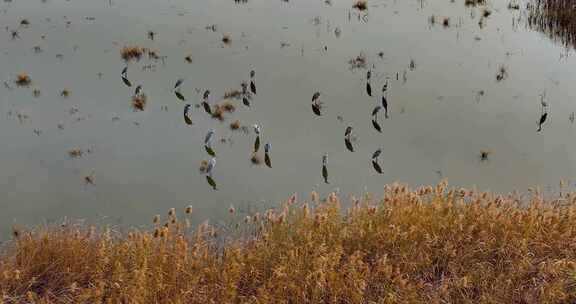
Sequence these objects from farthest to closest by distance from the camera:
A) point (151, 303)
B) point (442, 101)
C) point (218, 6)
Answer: point (218, 6) → point (442, 101) → point (151, 303)

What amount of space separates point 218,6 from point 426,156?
377 inches

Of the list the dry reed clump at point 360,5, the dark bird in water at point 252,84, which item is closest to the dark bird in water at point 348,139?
the dark bird in water at point 252,84

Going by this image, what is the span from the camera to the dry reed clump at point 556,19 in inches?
575

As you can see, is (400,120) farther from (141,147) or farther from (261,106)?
(141,147)

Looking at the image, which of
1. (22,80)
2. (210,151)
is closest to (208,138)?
(210,151)

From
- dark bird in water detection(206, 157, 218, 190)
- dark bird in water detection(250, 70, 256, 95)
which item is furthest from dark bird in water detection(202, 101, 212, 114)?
dark bird in water detection(206, 157, 218, 190)

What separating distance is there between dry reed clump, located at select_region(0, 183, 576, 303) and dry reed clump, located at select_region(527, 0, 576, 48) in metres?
9.77

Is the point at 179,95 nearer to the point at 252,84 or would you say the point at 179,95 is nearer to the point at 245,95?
the point at 245,95

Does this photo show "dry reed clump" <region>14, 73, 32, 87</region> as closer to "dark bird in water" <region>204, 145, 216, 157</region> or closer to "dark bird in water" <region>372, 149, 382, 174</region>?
"dark bird in water" <region>204, 145, 216, 157</region>

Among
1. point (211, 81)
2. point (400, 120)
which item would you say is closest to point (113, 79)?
point (211, 81)

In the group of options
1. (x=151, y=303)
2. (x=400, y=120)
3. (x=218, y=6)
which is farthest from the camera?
(x=218, y=6)

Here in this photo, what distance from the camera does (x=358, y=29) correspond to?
47.9ft

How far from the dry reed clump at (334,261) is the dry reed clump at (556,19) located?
385 inches

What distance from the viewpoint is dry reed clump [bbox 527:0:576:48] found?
47.9 feet
